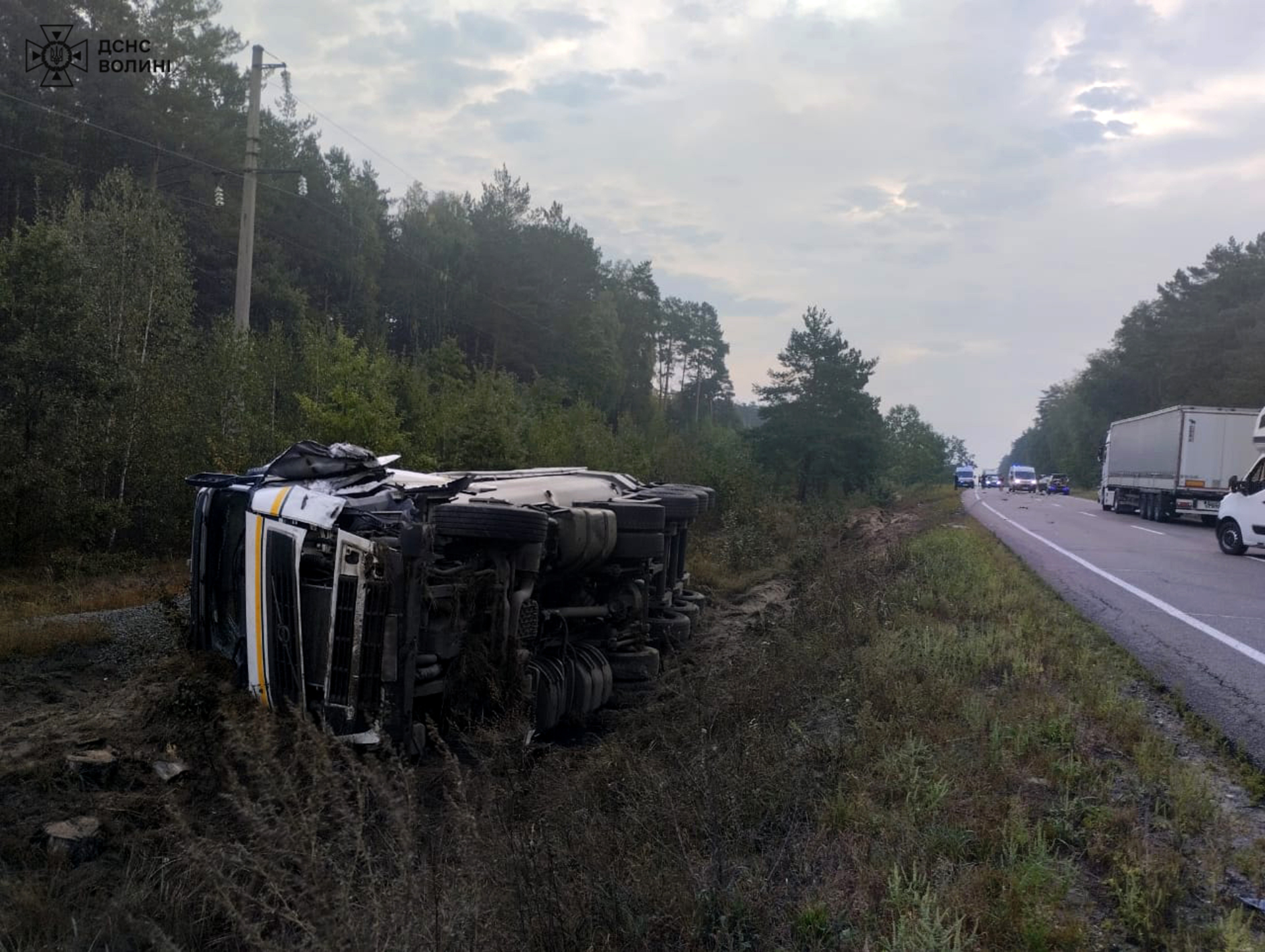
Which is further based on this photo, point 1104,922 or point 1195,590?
point 1195,590

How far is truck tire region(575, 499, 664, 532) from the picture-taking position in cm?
748

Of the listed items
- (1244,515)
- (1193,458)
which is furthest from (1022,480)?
(1244,515)

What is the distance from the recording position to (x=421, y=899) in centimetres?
293

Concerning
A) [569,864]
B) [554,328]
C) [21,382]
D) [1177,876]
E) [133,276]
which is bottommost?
[569,864]

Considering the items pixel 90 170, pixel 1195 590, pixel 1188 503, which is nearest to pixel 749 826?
pixel 1195 590

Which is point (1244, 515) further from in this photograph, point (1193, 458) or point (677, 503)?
point (677, 503)

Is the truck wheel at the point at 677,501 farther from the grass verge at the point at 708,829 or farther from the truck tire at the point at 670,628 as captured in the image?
the grass verge at the point at 708,829

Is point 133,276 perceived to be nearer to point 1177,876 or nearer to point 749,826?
point 749,826

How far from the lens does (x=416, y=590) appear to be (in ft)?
17.6

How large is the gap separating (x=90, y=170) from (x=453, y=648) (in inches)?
1114

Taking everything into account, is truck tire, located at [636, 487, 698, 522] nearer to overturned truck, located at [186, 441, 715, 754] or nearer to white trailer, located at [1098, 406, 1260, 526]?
overturned truck, located at [186, 441, 715, 754]

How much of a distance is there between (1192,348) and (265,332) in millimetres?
51783

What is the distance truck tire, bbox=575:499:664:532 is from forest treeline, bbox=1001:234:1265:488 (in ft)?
148

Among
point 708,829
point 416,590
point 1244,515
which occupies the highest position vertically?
point 1244,515
